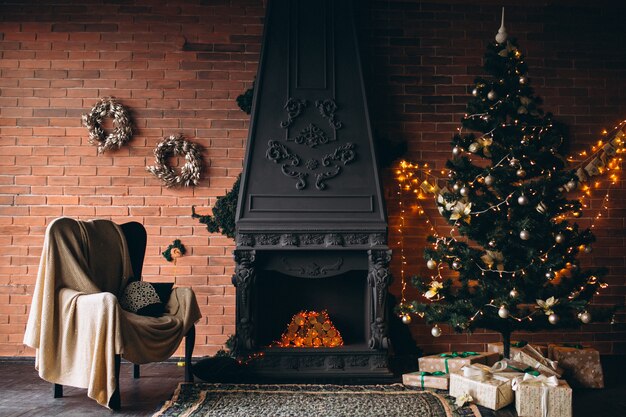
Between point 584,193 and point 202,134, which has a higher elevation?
point 202,134

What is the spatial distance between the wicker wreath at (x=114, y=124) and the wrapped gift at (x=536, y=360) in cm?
358

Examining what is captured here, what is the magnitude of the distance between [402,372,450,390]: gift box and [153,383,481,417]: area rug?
6cm

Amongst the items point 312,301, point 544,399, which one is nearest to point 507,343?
point 544,399

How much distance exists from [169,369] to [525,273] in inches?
108

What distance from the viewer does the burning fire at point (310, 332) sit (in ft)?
13.1

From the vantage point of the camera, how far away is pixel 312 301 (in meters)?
4.36

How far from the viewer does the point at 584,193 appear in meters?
4.60

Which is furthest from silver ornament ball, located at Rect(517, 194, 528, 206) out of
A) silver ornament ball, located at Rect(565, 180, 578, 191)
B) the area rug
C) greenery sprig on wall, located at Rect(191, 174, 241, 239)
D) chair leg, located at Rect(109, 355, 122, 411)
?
chair leg, located at Rect(109, 355, 122, 411)

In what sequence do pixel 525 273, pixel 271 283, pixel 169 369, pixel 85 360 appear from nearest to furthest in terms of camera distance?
pixel 85 360 < pixel 525 273 < pixel 169 369 < pixel 271 283

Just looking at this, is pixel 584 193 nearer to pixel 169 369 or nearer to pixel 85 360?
pixel 169 369

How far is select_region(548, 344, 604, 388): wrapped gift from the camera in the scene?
3.54 metres

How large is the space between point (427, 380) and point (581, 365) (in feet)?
3.66

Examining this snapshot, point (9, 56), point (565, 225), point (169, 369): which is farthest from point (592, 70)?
point (9, 56)

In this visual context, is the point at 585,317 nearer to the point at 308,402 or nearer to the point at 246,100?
the point at 308,402
